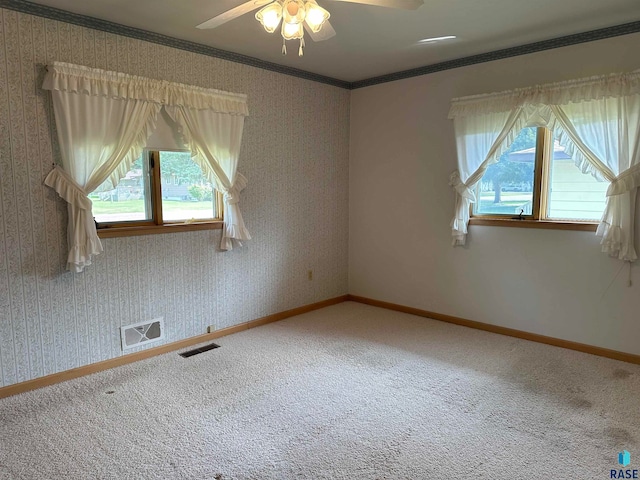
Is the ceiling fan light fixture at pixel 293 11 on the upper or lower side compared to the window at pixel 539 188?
upper

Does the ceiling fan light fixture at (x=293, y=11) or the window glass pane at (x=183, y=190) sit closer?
the ceiling fan light fixture at (x=293, y=11)

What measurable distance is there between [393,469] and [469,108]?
320cm

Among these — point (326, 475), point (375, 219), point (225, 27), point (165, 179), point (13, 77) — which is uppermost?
point (225, 27)

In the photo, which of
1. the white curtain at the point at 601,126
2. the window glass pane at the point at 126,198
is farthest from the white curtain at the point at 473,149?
the window glass pane at the point at 126,198

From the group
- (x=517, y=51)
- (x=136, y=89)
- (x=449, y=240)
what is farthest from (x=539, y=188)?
(x=136, y=89)

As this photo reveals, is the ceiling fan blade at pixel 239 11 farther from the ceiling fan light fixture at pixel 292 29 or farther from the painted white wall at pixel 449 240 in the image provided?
the painted white wall at pixel 449 240

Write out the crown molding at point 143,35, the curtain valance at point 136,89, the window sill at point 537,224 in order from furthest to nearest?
the window sill at point 537,224
the curtain valance at point 136,89
the crown molding at point 143,35

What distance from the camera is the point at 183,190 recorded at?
3721 mm

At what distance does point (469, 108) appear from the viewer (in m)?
3.98

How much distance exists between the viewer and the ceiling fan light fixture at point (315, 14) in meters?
2.09

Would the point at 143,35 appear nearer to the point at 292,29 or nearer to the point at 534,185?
the point at 292,29

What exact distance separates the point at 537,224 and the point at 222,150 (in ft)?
9.39

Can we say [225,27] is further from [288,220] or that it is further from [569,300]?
[569,300]

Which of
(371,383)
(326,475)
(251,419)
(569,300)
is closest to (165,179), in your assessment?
(251,419)
